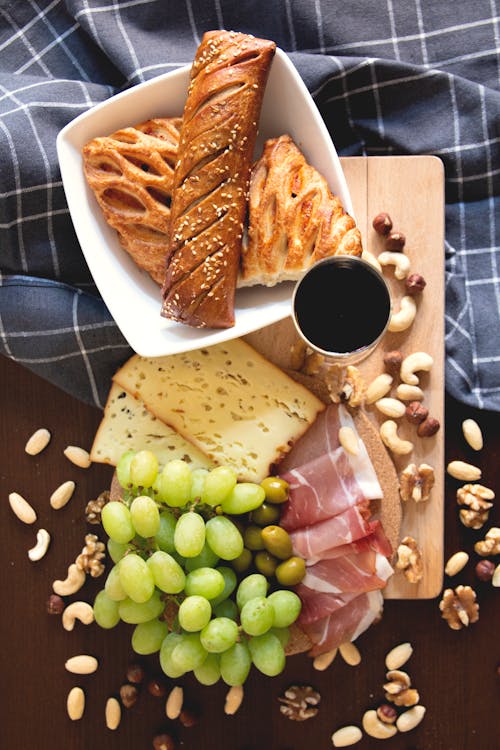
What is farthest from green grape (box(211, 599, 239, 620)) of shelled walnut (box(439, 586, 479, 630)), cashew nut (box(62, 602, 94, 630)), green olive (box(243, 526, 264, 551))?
shelled walnut (box(439, 586, 479, 630))

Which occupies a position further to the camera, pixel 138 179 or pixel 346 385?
pixel 346 385

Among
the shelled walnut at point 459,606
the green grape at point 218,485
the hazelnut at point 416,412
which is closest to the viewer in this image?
the green grape at point 218,485

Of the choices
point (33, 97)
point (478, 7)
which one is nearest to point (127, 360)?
point (33, 97)

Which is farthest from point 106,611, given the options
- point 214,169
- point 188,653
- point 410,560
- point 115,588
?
point 214,169

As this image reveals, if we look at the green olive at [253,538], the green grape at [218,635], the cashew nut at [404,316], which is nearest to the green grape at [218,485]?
the green olive at [253,538]

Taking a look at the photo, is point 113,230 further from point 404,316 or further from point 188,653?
point 188,653

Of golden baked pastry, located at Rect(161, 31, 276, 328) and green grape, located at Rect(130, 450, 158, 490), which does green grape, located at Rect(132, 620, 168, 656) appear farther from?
golden baked pastry, located at Rect(161, 31, 276, 328)

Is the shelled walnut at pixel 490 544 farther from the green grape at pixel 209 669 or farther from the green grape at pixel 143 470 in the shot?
the green grape at pixel 143 470
